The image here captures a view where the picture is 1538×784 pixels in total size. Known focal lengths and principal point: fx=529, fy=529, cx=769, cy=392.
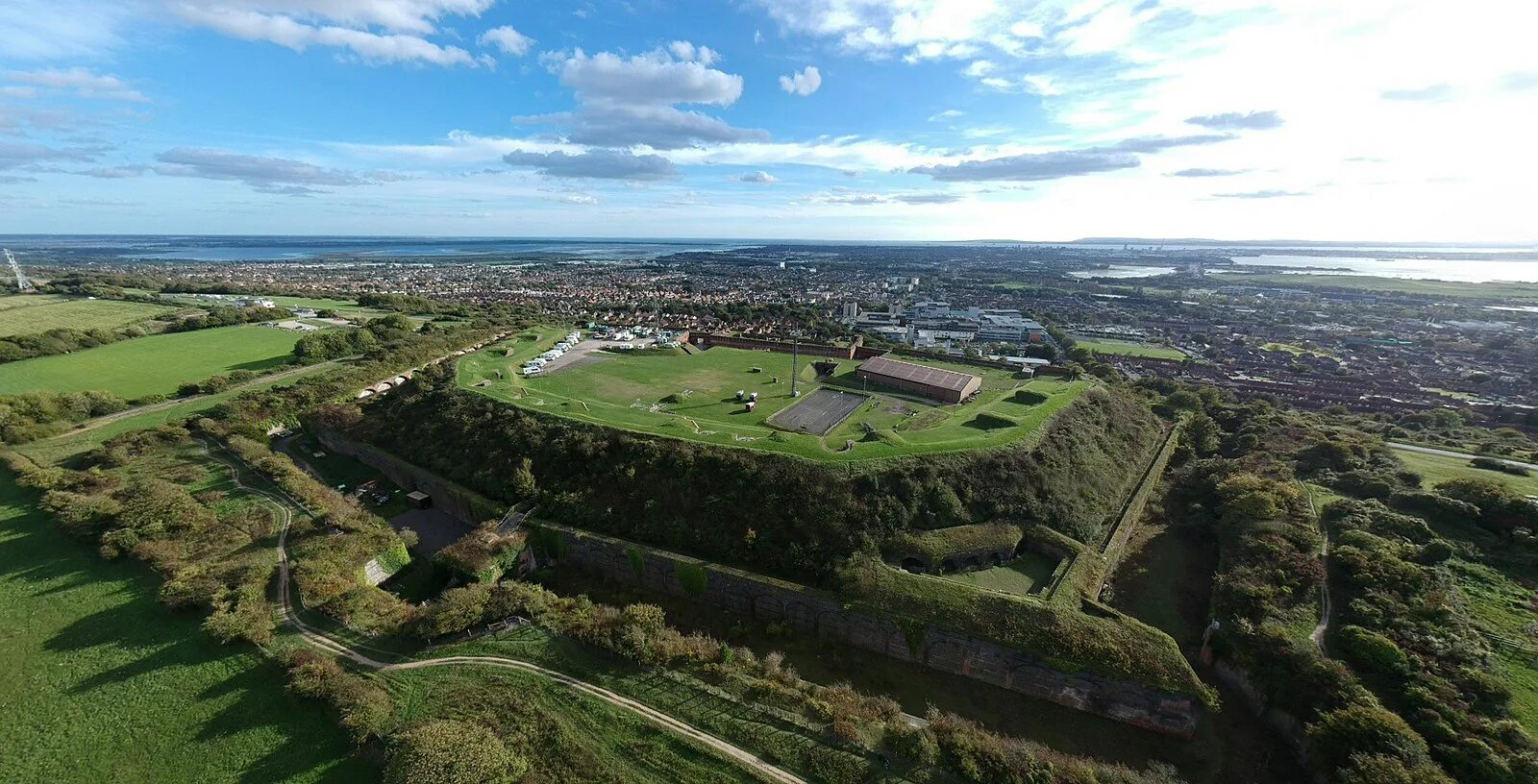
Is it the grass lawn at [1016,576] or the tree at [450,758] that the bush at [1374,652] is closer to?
the grass lawn at [1016,576]

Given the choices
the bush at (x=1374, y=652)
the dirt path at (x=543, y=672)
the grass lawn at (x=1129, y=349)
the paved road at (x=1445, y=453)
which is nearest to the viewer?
the dirt path at (x=543, y=672)

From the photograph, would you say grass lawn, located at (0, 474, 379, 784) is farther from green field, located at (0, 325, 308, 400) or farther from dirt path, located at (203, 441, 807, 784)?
green field, located at (0, 325, 308, 400)

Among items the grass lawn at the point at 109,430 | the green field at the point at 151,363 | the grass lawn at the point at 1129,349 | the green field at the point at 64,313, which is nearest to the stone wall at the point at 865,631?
the grass lawn at the point at 109,430

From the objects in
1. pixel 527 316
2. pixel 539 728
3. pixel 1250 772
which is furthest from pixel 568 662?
pixel 527 316

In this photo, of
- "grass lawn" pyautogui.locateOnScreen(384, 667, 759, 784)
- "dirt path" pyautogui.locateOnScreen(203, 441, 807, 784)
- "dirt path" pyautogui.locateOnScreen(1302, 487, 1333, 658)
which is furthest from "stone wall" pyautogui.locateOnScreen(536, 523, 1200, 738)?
"grass lawn" pyautogui.locateOnScreen(384, 667, 759, 784)

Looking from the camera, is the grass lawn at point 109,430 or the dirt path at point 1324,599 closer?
the dirt path at point 1324,599
